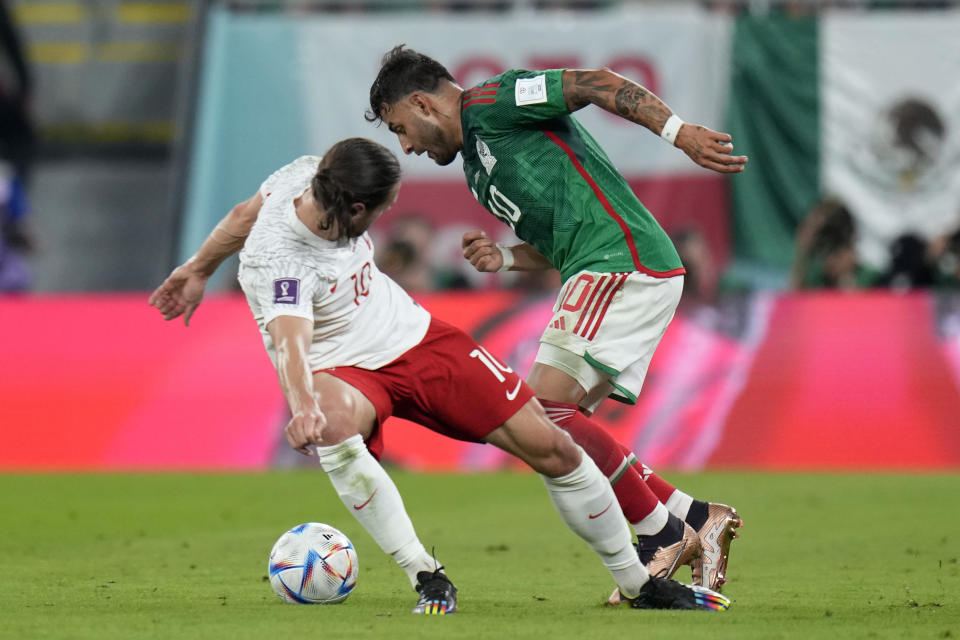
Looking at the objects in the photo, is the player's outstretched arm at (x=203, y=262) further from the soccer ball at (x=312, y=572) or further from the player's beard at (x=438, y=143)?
the soccer ball at (x=312, y=572)

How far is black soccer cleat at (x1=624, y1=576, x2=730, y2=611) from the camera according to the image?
5.02 metres

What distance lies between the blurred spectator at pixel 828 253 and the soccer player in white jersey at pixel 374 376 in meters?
8.27

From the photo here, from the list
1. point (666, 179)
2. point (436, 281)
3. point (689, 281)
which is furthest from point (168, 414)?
point (666, 179)

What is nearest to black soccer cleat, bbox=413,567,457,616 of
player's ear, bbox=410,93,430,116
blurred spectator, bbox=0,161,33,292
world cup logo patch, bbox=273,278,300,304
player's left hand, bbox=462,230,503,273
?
world cup logo patch, bbox=273,278,300,304

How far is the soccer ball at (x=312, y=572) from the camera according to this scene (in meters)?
5.15

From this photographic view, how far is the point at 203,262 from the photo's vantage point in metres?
5.63

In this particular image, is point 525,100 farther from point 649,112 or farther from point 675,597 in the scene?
point 675,597

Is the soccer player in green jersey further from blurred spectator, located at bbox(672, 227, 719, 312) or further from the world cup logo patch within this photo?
blurred spectator, located at bbox(672, 227, 719, 312)

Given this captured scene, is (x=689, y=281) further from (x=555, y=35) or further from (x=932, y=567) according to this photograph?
(x=932, y=567)

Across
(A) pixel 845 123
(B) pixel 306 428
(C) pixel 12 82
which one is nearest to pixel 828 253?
(A) pixel 845 123

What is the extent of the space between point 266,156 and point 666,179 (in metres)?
4.15

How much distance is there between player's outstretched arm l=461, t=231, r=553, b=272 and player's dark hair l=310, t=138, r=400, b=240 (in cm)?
76

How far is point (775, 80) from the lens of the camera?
1473cm

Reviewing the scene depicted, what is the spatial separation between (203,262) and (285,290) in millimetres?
875
